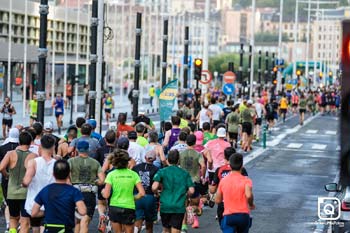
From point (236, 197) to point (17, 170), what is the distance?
11.3 ft

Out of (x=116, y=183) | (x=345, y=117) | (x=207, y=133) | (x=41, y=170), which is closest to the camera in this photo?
(x=345, y=117)

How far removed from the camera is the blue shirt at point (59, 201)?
39.5 ft

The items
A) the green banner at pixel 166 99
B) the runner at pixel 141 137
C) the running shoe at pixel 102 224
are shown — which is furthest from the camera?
the green banner at pixel 166 99

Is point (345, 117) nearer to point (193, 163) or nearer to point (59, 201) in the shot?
point (59, 201)

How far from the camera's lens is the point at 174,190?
15.6 m

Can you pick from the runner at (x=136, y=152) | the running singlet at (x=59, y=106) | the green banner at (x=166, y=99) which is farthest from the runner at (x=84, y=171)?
the running singlet at (x=59, y=106)

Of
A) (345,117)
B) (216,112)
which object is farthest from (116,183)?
(216,112)

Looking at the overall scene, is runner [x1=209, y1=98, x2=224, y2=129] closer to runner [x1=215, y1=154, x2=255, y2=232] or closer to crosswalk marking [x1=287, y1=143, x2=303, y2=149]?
crosswalk marking [x1=287, y1=143, x2=303, y2=149]

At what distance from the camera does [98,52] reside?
3319 centimetres

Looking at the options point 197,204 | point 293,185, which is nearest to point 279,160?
point 293,185

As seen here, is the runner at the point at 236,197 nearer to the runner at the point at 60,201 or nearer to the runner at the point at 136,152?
the runner at the point at 60,201

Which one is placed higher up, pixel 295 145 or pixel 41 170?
pixel 41 170

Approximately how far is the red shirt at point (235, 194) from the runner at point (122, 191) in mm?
1483

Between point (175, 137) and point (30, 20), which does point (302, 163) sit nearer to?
point (175, 137)
